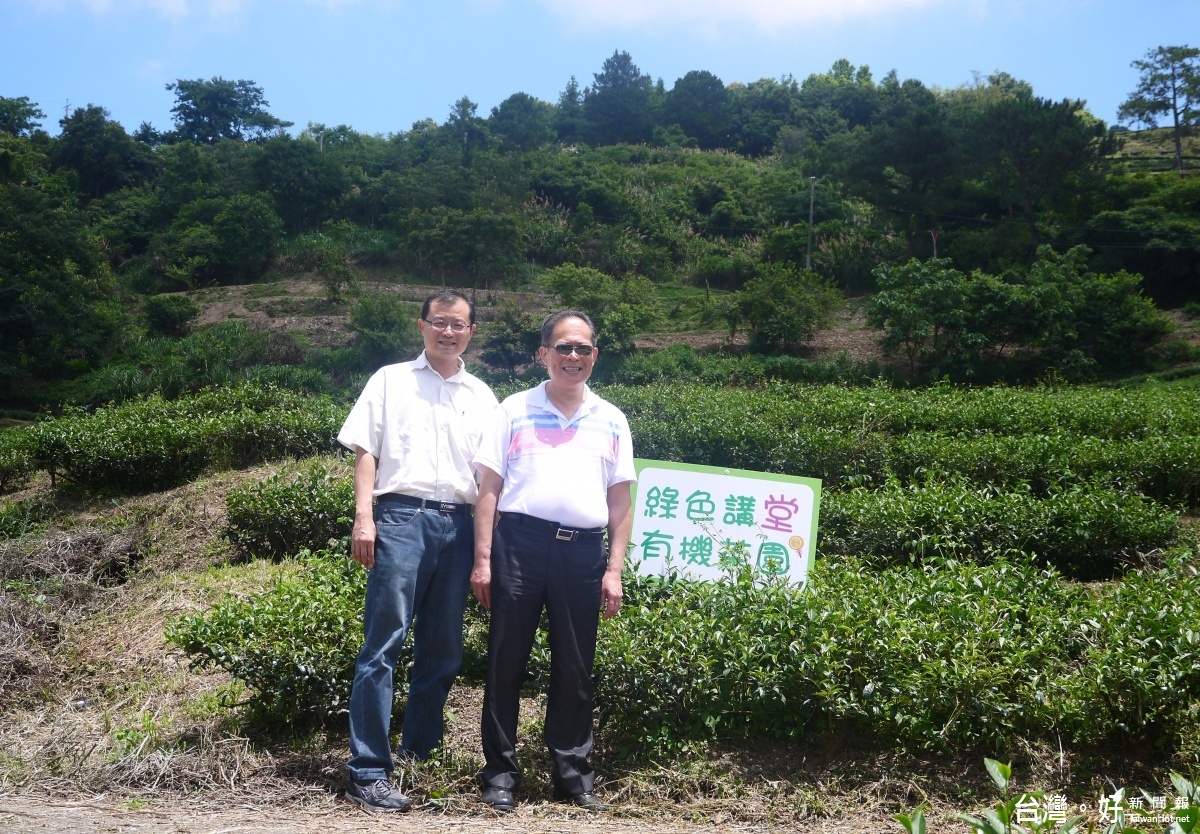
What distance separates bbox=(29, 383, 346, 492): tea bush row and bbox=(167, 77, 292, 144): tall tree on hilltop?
104ft

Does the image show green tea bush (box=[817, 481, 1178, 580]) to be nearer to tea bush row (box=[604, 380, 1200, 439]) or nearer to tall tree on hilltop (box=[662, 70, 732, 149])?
tea bush row (box=[604, 380, 1200, 439])

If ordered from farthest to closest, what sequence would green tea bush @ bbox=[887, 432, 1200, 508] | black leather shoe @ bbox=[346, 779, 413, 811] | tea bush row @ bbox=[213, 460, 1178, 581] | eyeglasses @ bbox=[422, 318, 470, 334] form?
green tea bush @ bbox=[887, 432, 1200, 508] < tea bush row @ bbox=[213, 460, 1178, 581] < eyeglasses @ bbox=[422, 318, 470, 334] < black leather shoe @ bbox=[346, 779, 413, 811]

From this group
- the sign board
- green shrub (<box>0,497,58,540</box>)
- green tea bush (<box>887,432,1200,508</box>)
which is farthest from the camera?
green shrub (<box>0,497,58,540</box>)

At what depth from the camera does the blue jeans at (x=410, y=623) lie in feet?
9.57

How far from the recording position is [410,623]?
9.91ft

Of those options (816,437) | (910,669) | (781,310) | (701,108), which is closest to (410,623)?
(910,669)

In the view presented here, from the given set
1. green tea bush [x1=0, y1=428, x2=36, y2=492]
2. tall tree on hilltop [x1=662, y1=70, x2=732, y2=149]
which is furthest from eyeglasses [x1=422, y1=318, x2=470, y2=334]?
tall tree on hilltop [x1=662, y1=70, x2=732, y2=149]

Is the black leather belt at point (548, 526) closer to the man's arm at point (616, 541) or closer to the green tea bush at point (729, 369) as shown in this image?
the man's arm at point (616, 541)

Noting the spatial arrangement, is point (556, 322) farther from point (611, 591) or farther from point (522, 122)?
point (522, 122)

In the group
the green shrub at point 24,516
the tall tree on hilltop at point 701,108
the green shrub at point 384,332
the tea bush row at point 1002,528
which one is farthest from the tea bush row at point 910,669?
the tall tree on hilltop at point 701,108

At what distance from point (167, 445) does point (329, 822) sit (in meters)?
6.09

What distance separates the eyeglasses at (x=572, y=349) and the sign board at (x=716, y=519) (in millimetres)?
1233

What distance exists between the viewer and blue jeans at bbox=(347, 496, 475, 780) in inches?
115

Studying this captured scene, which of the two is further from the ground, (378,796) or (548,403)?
(548,403)
